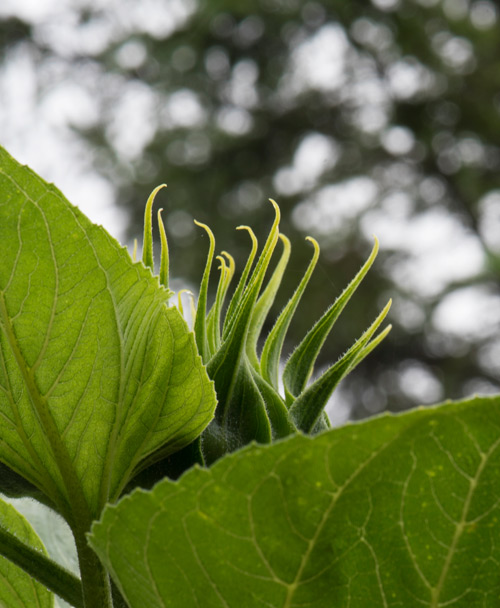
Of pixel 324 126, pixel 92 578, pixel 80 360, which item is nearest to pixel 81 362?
pixel 80 360

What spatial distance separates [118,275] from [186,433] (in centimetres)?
8

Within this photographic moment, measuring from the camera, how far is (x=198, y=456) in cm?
35

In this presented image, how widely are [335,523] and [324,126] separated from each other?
18.1ft

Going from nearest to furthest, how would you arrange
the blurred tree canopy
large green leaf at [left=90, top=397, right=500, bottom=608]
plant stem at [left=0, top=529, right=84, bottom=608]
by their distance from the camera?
1. large green leaf at [left=90, top=397, right=500, bottom=608]
2. plant stem at [left=0, top=529, right=84, bottom=608]
3. the blurred tree canopy

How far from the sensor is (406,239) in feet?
16.9

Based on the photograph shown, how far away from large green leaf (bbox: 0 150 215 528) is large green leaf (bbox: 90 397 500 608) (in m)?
0.07

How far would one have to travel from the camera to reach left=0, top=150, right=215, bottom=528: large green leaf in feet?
0.97

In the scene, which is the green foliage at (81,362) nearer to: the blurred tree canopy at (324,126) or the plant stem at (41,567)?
the plant stem at (41,567)

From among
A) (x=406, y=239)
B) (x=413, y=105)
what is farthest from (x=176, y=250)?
(x=413, y=105)

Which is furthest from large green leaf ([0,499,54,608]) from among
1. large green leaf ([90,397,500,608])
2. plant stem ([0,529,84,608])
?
large green leaf ([90,397,500,608])

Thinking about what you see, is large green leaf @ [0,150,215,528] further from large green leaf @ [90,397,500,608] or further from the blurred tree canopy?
the blurred tree canopy

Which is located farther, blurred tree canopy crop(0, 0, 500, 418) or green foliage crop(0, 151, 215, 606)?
blurred tree canopy crop(0, 0, 500, 418)

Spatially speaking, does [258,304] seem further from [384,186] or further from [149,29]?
[149,29]

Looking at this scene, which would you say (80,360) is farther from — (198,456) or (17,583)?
(17,583)
